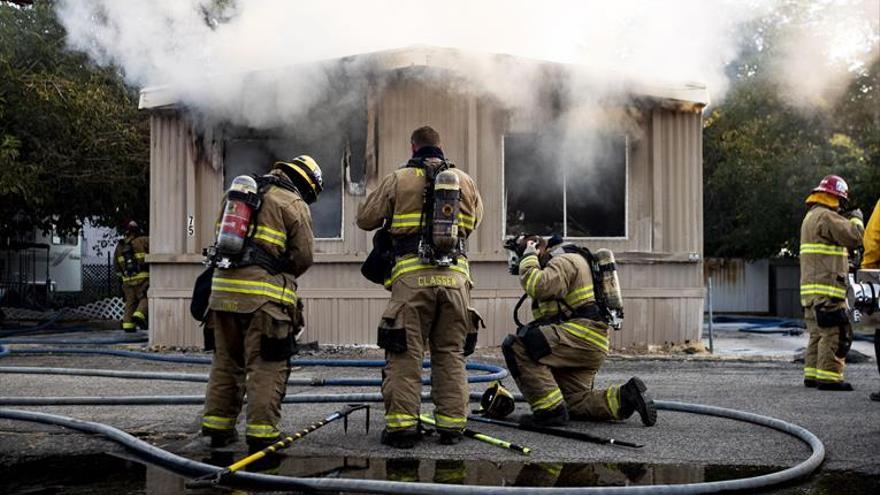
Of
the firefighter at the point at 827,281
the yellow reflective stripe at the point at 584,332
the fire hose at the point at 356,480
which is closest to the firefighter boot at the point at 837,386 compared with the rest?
the firefighter at the point at 827,281

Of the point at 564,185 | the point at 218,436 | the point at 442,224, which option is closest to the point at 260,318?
the point at 218,436

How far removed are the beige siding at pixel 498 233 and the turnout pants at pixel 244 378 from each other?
614 cm

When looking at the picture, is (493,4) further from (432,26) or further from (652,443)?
(652,443)

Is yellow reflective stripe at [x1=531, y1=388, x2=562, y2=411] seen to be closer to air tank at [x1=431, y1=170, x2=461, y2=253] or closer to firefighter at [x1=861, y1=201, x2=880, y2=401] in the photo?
air tank at [x1=431, y1=170, x2=461, y2=253]

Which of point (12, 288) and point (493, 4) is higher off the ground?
point (493, 4)

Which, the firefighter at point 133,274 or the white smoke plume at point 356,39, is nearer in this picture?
the white smoke plume at point 356,39

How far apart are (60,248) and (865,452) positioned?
24.0 m

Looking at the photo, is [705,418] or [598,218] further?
[598,218]

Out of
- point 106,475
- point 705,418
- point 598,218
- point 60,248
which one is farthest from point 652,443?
point 60,248

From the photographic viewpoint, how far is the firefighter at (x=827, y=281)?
8.57m

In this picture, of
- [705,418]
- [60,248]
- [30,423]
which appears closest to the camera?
[30,423]

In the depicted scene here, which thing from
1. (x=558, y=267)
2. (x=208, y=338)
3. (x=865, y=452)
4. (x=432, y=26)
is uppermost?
(x=432, y=26)

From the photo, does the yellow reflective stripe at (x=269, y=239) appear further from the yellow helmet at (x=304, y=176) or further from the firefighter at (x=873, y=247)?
the firefighter at (x=873, y=247)

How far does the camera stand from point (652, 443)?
6094 millimetres
